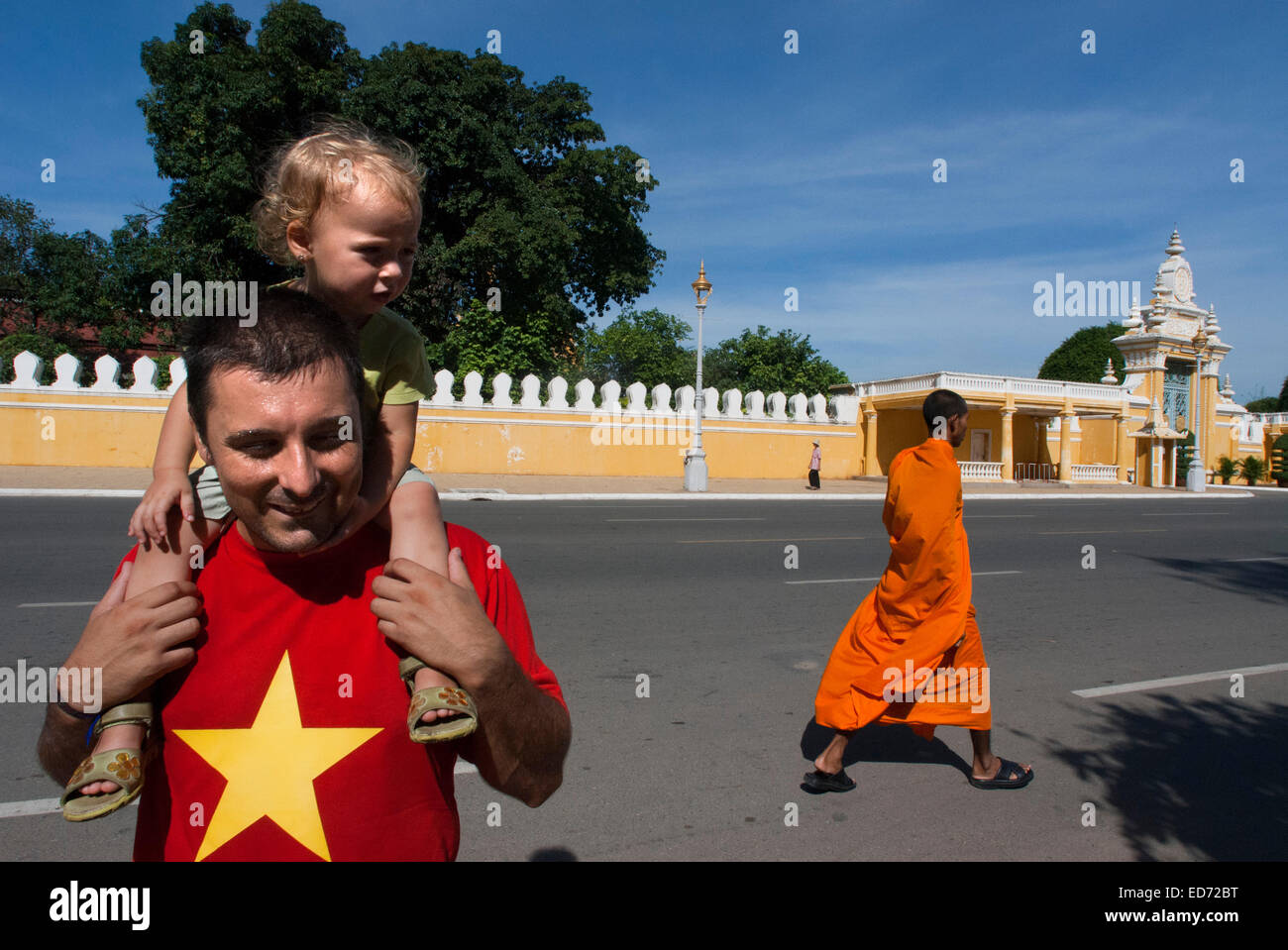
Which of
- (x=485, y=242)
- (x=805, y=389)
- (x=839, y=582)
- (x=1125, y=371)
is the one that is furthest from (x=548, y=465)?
(x=1125, y=371)

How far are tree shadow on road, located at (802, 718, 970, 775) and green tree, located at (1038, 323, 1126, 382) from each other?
5274 centimetres

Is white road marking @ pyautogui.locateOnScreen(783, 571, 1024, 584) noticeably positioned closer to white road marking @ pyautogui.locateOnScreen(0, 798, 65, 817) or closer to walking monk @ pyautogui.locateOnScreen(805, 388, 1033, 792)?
walking monk @ pyautogui.locateOnScreen(805, 388, 1033, 792)

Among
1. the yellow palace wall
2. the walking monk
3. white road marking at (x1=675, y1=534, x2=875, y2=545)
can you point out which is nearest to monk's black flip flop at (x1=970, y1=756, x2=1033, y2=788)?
the walking monk

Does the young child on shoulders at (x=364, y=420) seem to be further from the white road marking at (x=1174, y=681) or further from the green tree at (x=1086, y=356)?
the green tree at (x=1086, y=356)

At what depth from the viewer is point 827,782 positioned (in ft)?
13.0

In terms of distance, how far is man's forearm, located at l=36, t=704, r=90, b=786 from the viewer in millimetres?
1433

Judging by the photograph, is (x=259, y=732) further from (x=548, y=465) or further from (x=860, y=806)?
(x=548, y=465)

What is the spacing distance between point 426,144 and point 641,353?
2192 centimetres

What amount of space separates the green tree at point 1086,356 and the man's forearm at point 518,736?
5628 cm

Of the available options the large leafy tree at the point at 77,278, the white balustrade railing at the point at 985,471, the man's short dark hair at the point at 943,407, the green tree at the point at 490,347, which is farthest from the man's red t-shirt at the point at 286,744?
the white balustrade railing at the point at 985,471

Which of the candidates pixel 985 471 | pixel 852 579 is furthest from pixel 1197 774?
pixel 985 471
